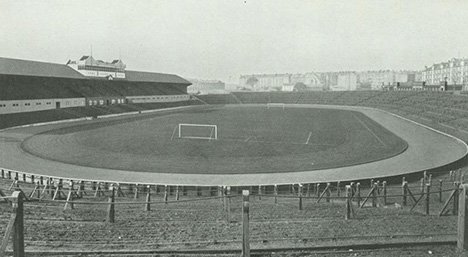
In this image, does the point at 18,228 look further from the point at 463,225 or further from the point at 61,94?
the point at 61,94

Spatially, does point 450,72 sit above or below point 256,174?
above

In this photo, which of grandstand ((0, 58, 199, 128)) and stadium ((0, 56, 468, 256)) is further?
grandstand ((0, 58, 199, 128))

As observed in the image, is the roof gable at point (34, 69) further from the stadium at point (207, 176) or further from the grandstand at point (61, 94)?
the stadium at point (207, 176)

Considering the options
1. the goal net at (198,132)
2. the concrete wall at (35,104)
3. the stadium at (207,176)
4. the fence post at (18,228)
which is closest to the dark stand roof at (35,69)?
the stadium at (207,176)

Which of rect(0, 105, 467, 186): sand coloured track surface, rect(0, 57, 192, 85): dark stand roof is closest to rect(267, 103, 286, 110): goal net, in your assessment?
rect(0, 57, 192, 85): dark stand roof

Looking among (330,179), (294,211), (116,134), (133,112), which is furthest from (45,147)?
(133,112)

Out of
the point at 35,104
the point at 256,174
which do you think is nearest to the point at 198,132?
the point at 256,174

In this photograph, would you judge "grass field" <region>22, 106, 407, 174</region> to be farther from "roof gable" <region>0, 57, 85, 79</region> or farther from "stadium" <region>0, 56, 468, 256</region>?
"roof gable" <region>0, 57, 85, 79</region>
